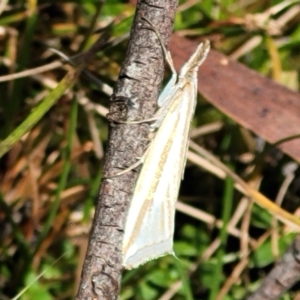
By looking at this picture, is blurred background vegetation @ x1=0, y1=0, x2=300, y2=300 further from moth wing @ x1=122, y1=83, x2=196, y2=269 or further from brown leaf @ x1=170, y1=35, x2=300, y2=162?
moth wing @ x1=122, y1=83, x2=196, y2=269

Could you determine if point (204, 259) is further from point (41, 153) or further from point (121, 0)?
point (121, 0)

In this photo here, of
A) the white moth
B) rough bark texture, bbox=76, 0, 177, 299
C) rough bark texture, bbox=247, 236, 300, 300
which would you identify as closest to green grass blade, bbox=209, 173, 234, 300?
rough bark texture, bbox=247, 236, 300, 300

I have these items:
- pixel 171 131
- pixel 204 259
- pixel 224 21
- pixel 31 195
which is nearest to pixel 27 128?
pixel 171 131

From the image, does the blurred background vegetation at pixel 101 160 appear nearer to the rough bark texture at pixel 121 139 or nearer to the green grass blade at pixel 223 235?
the green grass blade at pixel 223 235

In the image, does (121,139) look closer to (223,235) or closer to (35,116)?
(35,116)

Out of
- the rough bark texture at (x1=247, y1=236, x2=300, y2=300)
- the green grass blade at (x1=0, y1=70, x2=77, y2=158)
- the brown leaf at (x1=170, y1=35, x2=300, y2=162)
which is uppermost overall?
the brown leaf at (x1=170, y1=35, x2=300, y2=162)

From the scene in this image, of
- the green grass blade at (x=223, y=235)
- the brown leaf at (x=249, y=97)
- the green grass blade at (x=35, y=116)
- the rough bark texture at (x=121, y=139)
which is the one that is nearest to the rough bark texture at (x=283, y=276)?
the green grass blade at (x=223, y=235)

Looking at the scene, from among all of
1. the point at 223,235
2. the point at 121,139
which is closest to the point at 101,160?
the point at 223,235

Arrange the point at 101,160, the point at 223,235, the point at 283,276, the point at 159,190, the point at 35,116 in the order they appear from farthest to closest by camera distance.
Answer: the point at 101,160
the point at 223,235
the point at 283,276
the point at 35,116
the point at 159,190
